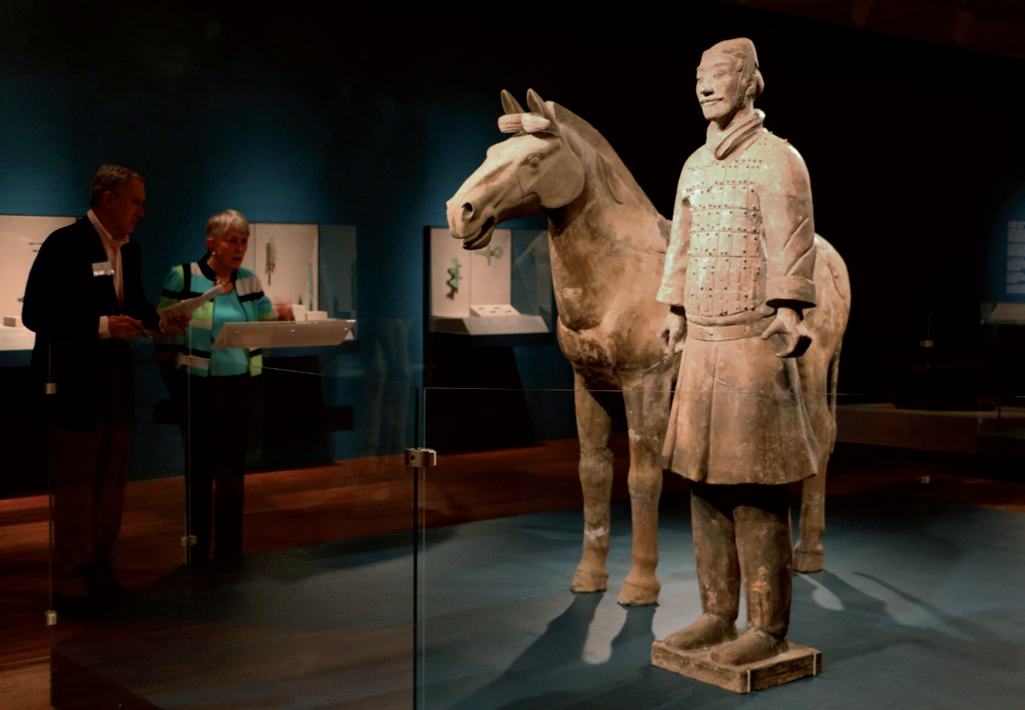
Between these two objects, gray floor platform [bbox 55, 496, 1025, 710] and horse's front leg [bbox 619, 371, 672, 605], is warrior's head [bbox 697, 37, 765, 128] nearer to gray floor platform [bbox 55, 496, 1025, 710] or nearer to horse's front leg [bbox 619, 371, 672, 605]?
horse's front leg [bbox 619, 371, 672, 605]

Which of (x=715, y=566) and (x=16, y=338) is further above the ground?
(x=16, y=338)

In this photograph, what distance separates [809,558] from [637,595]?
55 cm

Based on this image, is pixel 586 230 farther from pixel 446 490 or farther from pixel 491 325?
pixel 491 325

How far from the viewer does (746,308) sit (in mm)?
3426

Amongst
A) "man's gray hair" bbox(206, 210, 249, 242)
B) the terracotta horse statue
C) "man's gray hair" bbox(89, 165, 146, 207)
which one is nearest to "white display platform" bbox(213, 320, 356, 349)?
"man's gray hair" bbox(206, 210, 249, 242)

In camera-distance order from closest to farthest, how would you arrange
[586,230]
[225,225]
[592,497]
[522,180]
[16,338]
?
1. [592,497]
2. [522,180]
3. [586,230]
4. [225,225]
5. [16,338]

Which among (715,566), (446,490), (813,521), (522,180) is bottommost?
(715,566)

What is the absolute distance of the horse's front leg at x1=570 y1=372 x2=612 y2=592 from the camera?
329 centimetres

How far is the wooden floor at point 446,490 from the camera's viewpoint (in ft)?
9.93

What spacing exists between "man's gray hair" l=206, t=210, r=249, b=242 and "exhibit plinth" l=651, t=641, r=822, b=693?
297 centimetres

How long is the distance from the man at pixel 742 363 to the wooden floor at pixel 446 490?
166mm

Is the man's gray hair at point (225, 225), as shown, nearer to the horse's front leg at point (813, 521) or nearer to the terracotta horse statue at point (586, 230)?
the terracotta horse statue at point (586, 230)

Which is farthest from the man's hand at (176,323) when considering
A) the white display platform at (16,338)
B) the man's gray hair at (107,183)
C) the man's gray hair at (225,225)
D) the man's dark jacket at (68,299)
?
the white display platform at (16,338)

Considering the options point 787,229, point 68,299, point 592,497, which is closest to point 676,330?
point 787,229
